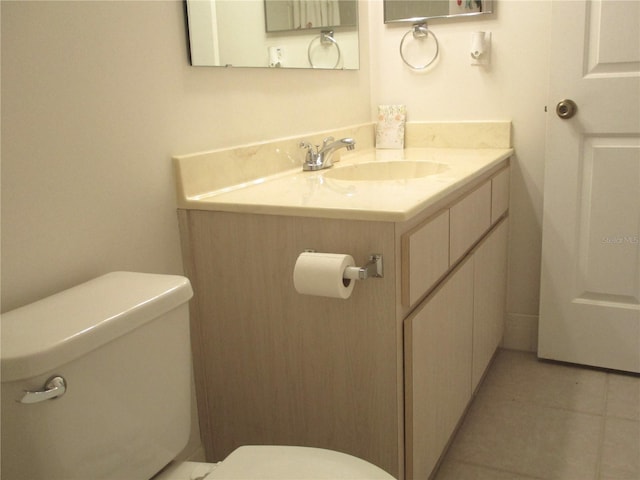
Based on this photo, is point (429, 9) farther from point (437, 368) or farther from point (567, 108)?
point (437, 368)

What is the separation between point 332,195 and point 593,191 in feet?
3.79

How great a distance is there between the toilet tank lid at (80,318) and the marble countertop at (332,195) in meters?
0.30

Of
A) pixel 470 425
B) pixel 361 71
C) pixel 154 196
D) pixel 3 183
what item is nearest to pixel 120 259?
pixel 154 196

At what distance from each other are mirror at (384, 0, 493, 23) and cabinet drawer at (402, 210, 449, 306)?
111 cm

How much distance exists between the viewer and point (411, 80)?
2.39 metres

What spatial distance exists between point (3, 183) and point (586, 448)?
170 cm

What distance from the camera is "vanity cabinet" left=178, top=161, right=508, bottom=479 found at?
1278 mm

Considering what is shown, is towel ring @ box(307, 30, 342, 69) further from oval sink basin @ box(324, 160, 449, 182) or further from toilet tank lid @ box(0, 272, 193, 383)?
toilet tank lid @ box(0, 272, 193, 383)

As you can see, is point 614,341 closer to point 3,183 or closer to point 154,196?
point 154,196

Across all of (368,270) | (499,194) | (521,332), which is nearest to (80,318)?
(368,270)

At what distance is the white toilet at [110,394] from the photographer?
0.85 m

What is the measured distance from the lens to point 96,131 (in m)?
1.20

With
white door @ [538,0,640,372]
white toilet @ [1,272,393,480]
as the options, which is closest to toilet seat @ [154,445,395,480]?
white toilet @ [1,272,393,480]

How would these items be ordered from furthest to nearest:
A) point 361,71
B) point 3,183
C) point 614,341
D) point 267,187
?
point 361,71 → point 614,341 → point 267,187 → point 3,183
